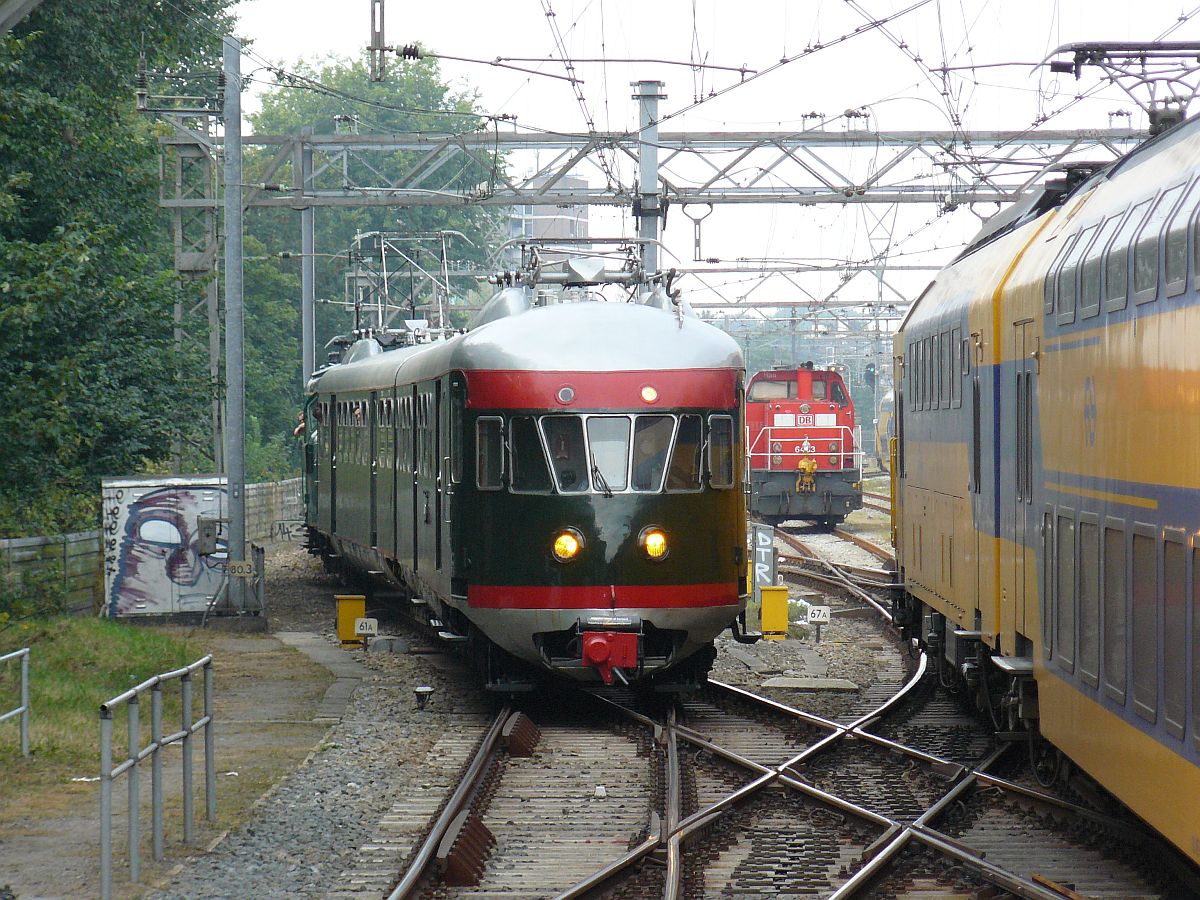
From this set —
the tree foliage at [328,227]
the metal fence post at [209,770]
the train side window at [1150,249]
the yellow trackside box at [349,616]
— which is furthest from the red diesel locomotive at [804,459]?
Result: the train side window at [1150,249]

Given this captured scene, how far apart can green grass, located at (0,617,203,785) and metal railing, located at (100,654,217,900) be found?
5.63 ft

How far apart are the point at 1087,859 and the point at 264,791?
5261 mm

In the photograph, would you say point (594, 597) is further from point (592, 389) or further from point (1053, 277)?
point (1053, 277)

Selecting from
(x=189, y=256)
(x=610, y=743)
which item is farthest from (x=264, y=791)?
(x=189, y=256)

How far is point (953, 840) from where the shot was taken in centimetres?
928

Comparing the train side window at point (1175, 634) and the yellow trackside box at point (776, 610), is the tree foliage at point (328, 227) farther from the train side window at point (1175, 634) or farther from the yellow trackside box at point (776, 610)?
the train side window at point (1175, 634)

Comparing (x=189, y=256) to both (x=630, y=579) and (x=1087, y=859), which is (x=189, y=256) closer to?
(x=630, y=579)

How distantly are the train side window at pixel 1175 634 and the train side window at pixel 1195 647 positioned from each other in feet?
0.30

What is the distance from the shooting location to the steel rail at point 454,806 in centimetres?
854

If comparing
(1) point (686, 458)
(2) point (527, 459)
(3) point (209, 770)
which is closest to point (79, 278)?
(2) point (527, 459)

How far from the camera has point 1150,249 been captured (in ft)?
22.5

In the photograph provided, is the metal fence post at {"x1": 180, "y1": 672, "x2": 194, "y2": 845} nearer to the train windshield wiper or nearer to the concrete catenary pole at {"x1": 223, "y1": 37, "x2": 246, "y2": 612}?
the train windshield wiper

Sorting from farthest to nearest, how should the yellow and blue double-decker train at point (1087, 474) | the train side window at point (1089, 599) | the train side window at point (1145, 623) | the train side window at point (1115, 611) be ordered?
the train side window at point (1089, 599) → the train side window at point (1115, 611) → the train side window at point (1145, 623) → the yellow and blue double-decker train at point (1087, 474)

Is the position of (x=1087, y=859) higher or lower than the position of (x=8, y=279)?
lower
